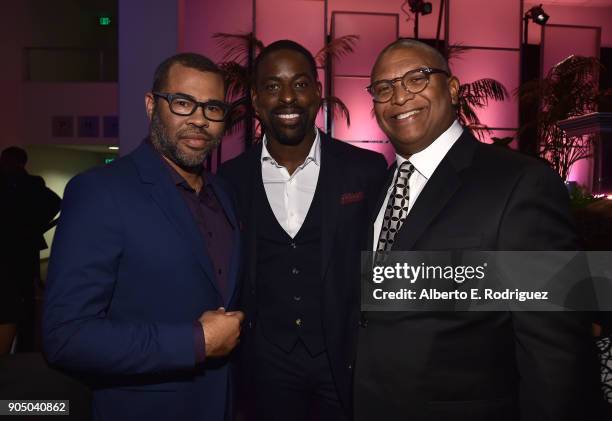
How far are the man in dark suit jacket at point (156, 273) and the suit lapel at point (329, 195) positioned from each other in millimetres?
484

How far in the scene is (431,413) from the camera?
1490mm

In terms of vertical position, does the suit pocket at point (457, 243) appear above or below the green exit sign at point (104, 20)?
below

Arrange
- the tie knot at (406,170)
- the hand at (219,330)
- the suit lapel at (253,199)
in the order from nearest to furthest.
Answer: the hand at (219,330) → the tie knot at (406,170) → the suit lapel at (253,199)

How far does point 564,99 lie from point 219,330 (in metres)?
8.56

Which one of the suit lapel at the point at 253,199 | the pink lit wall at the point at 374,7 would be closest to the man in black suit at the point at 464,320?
the suit lapel at the point at 253,199

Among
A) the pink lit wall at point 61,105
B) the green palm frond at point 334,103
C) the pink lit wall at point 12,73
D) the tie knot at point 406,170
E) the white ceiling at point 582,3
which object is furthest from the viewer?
the white ceiling at point 582,3

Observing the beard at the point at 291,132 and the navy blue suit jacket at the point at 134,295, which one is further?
the beard at the point at 291,132

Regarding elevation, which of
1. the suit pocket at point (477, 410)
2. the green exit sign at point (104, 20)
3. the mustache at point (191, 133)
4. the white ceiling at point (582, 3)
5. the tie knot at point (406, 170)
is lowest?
the suit pocket at point (477, 410)

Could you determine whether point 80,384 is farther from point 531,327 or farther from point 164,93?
point 531,327

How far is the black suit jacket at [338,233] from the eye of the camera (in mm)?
2078

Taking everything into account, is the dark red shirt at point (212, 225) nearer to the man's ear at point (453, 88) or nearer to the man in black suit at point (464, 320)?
the man in black suit at point (464, 320)

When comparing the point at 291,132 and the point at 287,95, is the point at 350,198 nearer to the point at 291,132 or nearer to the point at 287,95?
the point at 291,132

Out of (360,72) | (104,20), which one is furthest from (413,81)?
(104,20)

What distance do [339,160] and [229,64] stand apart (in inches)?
199
